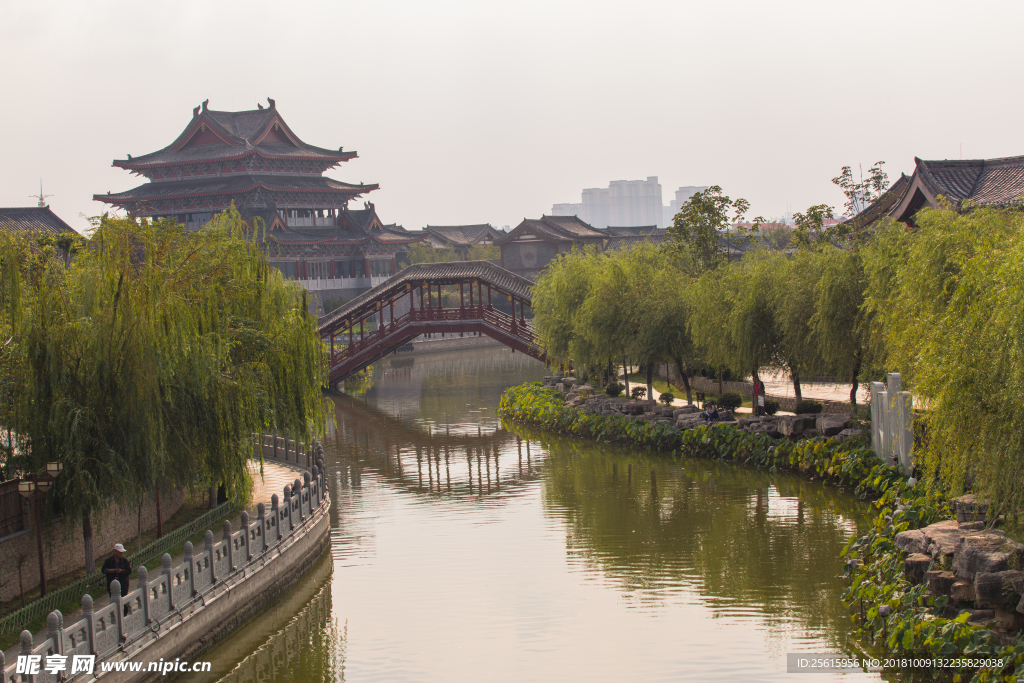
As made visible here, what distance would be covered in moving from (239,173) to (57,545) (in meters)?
44.2

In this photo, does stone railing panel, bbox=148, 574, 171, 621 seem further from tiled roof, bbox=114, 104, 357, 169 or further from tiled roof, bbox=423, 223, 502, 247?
tiled roof, bbox=423, 223, 502, 247

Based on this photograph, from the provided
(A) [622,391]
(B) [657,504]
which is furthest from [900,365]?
(A) [622,391]

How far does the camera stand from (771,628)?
13.2m

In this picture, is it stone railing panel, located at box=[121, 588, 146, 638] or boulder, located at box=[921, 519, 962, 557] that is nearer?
stone railing panel, located at box=[121, 588, 146, 638]

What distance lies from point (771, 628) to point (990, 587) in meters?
3.14

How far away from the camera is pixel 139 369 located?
41.5 ft

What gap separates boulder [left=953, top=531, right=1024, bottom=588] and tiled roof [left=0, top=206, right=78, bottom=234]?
35.7 m

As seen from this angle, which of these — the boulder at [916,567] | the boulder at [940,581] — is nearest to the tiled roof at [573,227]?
the boulder at [916,567]

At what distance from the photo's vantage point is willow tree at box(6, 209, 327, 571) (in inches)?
476

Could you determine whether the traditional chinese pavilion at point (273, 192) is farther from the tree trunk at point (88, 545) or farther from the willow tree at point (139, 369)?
the tree trunk at point (88, 545)

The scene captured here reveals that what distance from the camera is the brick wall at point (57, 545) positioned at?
12.1 meters

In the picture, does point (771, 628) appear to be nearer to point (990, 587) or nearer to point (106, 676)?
point (990, 587)

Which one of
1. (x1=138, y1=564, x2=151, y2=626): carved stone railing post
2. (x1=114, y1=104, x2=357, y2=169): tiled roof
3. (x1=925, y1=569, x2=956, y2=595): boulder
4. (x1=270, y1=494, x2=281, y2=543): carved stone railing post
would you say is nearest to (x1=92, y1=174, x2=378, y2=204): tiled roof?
(x1=114, y1=104, x2=357, y2=169): tiled roof

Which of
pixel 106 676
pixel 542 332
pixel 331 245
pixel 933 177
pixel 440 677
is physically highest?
pixel 331 245
